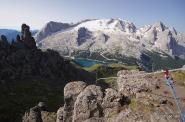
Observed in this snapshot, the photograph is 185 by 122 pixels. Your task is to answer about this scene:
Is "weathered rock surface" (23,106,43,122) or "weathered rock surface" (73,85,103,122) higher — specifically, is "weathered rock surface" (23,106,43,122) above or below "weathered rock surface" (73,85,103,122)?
below

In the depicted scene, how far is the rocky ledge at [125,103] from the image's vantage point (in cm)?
3300

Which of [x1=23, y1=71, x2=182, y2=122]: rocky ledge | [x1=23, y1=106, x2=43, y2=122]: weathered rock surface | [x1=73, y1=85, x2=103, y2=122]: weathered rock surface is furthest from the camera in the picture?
[x1=23, y1=106, x2=43, y2=122]: weathered rock surface

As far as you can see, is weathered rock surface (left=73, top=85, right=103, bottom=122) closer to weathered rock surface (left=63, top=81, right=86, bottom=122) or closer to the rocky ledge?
the rocky ledge

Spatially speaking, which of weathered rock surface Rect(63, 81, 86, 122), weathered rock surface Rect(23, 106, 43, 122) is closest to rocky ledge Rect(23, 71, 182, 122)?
weathered rock surface Rect(63, 81, 86, 122)

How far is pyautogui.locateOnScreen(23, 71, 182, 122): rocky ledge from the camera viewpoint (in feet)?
108

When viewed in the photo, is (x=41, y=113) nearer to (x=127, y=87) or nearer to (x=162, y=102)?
(x=127, y=87)

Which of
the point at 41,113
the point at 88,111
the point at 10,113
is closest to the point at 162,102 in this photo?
the point at 88,111

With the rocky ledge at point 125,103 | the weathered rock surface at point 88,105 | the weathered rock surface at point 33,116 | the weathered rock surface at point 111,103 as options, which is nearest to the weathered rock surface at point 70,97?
the rocky ledge at point 125,103

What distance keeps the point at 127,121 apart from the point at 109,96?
20.2 feet

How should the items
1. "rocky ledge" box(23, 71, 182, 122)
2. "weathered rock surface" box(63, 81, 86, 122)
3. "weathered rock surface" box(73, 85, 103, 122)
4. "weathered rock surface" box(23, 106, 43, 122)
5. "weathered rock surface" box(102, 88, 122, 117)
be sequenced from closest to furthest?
"rocky ledge" box(23, 71, 182, 122), "weathered rock surface" box(102, 88, 122, 117), "weathered rock surface" box(73, 85, 103, 122), "weathered rock surface" box(63, 81, 86, 122), "weathered rock surface" box(23, 106, 43, 122)

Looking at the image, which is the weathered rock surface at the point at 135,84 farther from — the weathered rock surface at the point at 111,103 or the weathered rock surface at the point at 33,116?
the weathered rock surface at the point at 33,116

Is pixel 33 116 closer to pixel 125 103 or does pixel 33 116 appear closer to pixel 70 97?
pixel 70 97

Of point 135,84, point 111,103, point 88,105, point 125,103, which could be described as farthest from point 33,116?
point 125,103

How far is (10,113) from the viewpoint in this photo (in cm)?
15275
